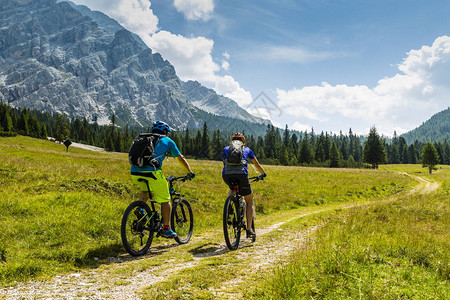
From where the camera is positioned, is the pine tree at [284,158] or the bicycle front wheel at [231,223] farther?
the pine tree at [284,158]

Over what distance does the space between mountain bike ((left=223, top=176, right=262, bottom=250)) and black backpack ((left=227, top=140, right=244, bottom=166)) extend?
22.8 inches

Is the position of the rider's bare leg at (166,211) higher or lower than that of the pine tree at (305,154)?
lower

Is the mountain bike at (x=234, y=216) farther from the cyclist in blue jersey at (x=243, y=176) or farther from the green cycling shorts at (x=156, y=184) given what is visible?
the green cycling shorts at (x=156, y=184)

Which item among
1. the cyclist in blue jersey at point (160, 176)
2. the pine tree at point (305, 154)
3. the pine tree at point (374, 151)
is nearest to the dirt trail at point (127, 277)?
the cyclist in blue jersey at point (160, 176)

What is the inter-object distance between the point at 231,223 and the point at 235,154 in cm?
208

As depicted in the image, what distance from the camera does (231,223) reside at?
7.19m

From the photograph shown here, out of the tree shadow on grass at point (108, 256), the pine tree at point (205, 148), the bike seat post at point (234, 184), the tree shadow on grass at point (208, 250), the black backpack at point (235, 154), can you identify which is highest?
the pine tree at point (205, 148)

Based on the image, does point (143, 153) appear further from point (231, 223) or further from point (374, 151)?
point (374, 151)

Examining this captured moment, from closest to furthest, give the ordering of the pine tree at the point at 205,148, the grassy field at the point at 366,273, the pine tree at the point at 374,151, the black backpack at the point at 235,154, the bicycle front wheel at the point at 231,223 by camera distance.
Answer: the grassy field at the point at 366,273 < the bicycle front wheel at the point at 231,223 < the black backpack at the point at 235,154 < the pine tree at the point at 374,151 < the pine tree at the point at 205,148

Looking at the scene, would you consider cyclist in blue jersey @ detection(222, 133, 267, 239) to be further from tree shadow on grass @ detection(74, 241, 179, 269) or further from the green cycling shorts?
tree shadow on grass @ detection(74, 241, 179, 269)

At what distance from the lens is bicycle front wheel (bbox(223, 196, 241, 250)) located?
6.85 meters

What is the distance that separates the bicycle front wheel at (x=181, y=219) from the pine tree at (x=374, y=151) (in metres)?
87.8

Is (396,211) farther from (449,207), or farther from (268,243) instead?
(268,243)

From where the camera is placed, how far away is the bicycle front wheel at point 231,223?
22.5ft
